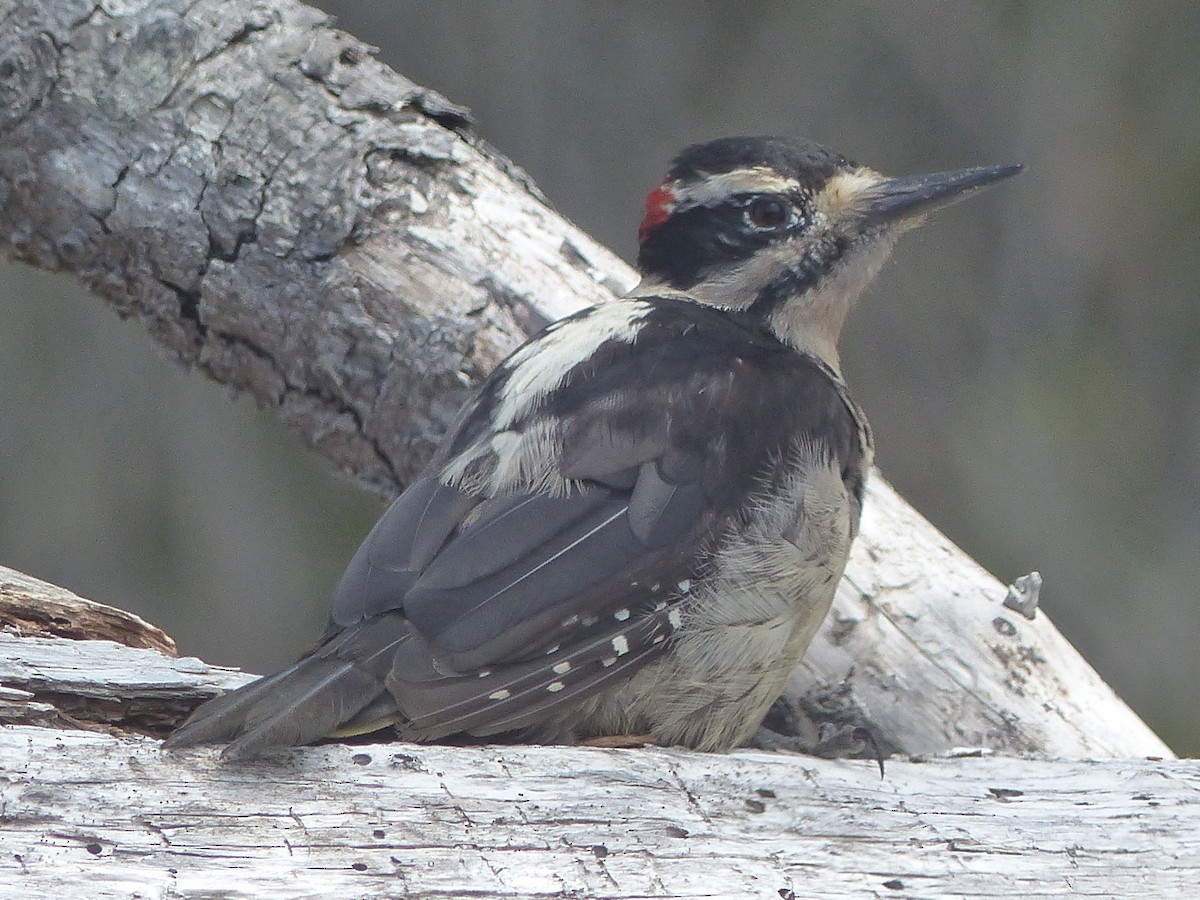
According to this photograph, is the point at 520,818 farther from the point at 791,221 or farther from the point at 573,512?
the point at 791,221

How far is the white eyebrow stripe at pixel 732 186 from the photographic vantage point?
273 centimetres

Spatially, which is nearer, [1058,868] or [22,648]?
[1058,868]

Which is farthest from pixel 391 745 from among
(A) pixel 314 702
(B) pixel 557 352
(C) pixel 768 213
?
(C) pixel 768 213

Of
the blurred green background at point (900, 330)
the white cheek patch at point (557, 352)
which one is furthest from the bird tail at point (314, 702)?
the blurred green background at point (900, 330)

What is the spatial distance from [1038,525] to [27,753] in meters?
4.36

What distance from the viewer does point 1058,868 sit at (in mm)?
1930

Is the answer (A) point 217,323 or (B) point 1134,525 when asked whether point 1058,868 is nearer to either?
(A) point 217,323

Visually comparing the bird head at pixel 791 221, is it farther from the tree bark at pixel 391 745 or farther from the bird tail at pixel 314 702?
the bird tail at pixel 314 702

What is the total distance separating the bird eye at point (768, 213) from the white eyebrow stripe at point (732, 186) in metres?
0.02

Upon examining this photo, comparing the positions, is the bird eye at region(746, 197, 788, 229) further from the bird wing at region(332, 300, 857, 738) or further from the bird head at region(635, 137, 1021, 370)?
the bird wing at region(332, 300, 857, 738)

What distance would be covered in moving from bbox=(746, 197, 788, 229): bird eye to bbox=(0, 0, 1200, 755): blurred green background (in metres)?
2.93

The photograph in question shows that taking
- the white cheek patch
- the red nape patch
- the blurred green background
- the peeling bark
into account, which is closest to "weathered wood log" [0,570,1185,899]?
the white cheek patch

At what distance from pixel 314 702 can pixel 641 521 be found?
1.91 ft

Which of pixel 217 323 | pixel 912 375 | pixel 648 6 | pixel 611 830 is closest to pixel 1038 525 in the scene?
pixel 912 375
